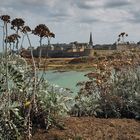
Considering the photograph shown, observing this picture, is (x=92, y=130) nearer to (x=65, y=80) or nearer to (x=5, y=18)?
(x=5, y=18)

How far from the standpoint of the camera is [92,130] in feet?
25.5

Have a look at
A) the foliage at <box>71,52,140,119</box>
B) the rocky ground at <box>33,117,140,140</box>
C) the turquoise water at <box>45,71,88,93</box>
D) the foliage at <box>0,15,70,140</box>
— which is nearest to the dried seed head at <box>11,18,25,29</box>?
the foliage at <box>0,15,70,140</box>

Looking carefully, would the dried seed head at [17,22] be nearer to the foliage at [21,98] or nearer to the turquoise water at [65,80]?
the foliage at [21,98]

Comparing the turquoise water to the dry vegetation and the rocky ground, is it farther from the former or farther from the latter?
the rocky ground

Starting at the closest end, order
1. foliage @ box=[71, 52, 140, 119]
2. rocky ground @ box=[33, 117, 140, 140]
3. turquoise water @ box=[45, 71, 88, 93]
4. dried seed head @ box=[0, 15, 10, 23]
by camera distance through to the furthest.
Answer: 1. dried seed head @ box=[0, 15, 10, 23]
2. rocky ground @ box=[33, 117, 140, 140]
3. foliage @ box=[71, 52, 140, 119]
4. turquoise water @ box=[45, 71, 88, 93]

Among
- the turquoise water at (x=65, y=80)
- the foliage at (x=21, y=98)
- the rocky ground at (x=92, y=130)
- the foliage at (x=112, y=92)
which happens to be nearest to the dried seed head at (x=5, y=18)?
the foliage at (x=21, y=98)

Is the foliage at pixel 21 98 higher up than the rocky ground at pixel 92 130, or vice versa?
the foliage at pixel 21 98

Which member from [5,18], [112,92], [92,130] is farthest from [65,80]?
[5,18]

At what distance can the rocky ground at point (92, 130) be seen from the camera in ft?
24.3

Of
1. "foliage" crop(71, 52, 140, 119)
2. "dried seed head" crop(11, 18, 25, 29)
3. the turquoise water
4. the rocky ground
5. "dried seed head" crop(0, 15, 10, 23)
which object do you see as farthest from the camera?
the turquoise water

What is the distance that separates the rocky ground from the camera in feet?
24.3

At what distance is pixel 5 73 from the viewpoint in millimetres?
7480

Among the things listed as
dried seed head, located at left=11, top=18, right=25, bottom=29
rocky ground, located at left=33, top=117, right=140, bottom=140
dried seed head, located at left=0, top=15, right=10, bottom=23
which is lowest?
rocky ground, located at left=33, top=117, right=140, bottom=140

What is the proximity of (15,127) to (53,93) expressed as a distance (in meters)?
1.24
